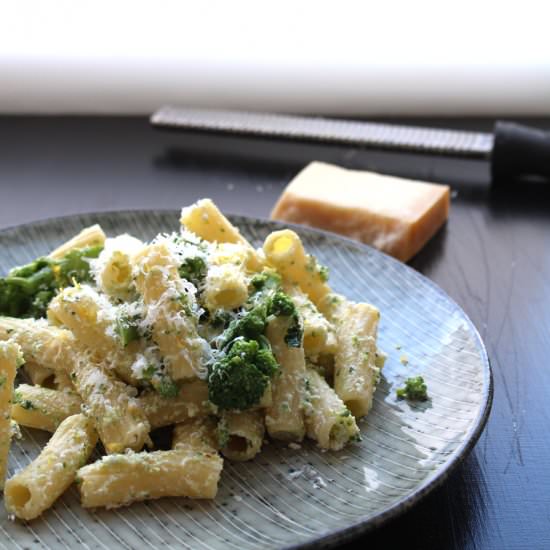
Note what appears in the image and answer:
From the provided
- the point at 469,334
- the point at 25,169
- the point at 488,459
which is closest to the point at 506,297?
the point at 469,334

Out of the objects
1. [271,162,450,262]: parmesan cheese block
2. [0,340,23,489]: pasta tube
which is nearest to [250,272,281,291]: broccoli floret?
[0,340,23,489]: pasta tube

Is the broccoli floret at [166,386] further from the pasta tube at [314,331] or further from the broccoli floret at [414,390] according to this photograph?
the broccoli floret at [414,390]

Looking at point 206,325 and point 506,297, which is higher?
point 206,325

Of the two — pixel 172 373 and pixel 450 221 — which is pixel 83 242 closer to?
pixel 172 373

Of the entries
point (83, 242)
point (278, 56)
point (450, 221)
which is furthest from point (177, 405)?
point (278, 56)

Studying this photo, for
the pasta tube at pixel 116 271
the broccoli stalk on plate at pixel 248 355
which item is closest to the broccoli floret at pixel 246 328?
the broccoli stalk on plate at pixel 248 355

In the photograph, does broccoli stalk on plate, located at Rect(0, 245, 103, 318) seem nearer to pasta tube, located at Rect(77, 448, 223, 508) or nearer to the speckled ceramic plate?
the speckled ceramic plate

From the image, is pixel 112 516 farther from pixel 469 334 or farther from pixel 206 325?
pixel 469 334
